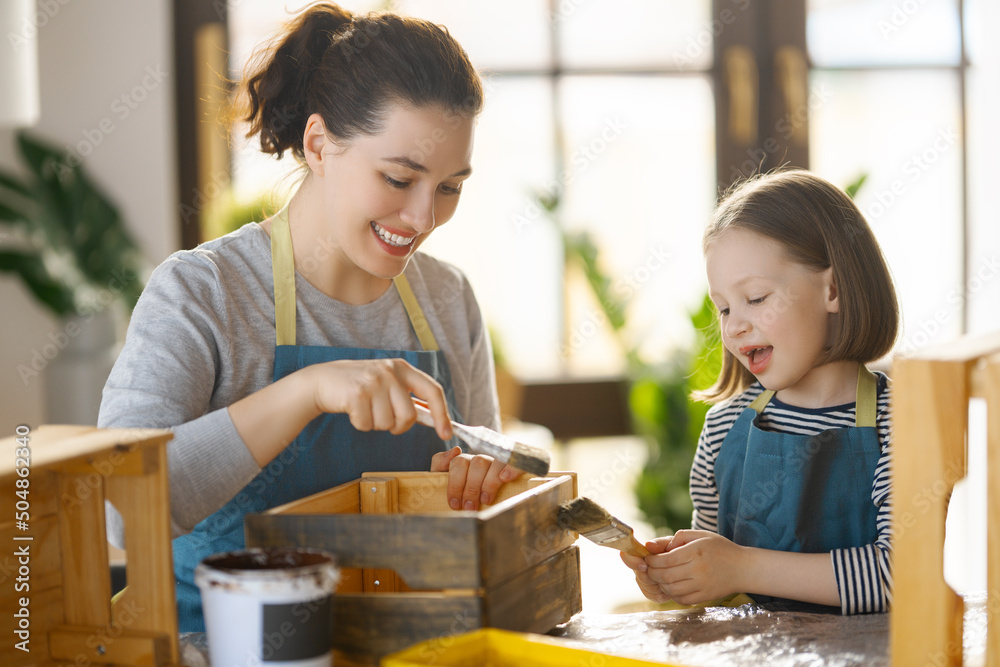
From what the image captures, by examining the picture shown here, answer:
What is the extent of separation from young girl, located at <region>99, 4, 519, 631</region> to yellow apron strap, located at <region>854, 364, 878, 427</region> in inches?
19.8

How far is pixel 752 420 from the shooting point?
4.33 ft

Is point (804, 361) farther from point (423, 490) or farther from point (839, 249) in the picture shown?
point (423, 490)

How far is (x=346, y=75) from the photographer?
1308 millimetres

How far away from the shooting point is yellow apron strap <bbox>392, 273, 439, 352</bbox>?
57.4 inches

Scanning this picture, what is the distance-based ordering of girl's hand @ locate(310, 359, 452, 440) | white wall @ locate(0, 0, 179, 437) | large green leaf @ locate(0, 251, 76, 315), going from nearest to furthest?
1. girl's hand @ locate(310, 359, 452, 440)
2. large green leaf @ locate(0, 251, 76, 315)
3. white wall @ locate(0, 0, 179, 437)

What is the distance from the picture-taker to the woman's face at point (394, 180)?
125 centimetres

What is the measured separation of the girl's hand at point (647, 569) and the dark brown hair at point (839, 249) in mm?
378

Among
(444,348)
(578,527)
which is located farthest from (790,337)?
(444,348)

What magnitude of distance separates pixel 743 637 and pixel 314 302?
0.77 meters

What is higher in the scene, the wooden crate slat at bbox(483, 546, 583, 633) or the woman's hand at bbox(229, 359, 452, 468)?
the woman's hand at bbox(229, 359, 452, 468)

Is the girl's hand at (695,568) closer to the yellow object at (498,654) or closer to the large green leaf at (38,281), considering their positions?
the yellow object at (498,654)

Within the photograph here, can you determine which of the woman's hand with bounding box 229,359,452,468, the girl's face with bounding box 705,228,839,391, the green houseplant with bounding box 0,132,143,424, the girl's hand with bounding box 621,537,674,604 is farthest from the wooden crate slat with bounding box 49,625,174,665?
the green houseplant with bounding box 0,132,143,424

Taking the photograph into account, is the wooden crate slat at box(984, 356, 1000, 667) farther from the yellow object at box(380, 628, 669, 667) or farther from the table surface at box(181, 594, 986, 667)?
the yellow object at box(380, 628, 669, 667)

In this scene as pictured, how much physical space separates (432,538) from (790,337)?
646 millimetres
